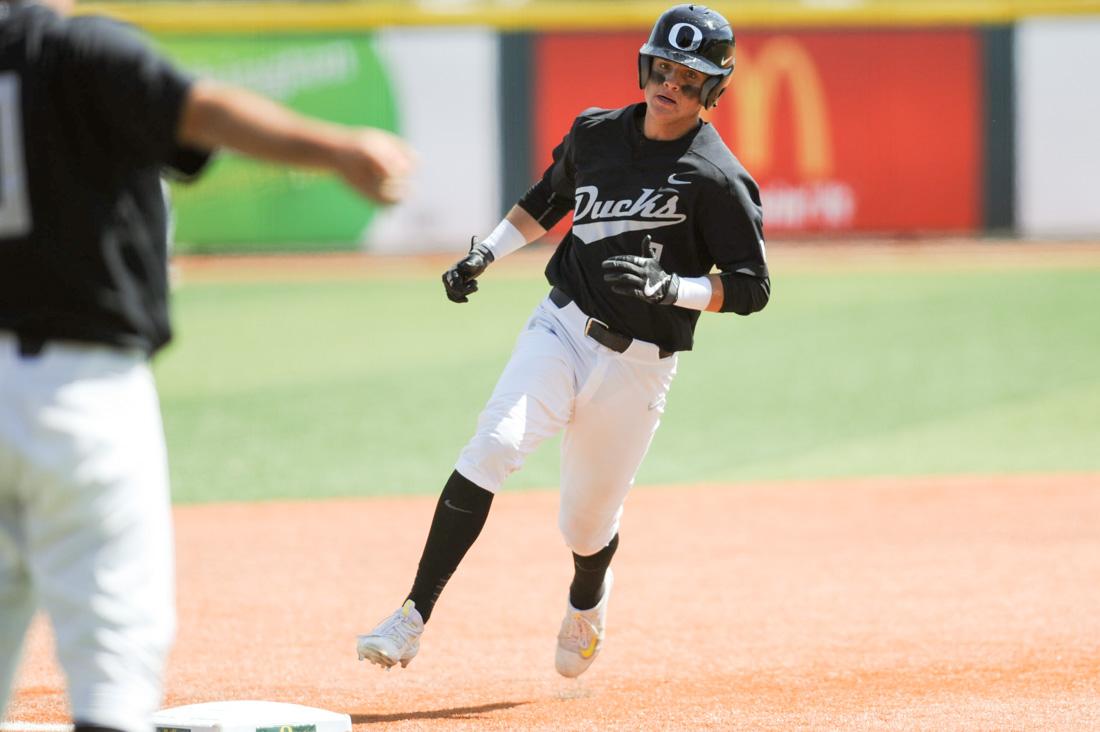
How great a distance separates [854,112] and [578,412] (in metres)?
18.8

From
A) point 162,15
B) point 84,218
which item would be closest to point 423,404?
point 84,218

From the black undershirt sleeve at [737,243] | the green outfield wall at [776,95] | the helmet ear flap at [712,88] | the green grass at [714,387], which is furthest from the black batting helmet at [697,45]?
the green outfield wall at [776,95]

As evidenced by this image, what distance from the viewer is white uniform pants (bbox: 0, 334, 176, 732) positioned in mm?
2748

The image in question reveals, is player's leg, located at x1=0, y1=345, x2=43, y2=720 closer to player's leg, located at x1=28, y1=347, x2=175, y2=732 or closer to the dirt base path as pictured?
player's leg, located at x1=28, y1=347, x2=175, y2=732

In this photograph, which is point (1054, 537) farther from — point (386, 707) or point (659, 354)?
point (386, 707)

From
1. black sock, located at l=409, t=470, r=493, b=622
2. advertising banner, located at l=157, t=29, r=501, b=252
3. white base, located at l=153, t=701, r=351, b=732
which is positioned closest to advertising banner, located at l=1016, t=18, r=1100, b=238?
advertising banner, located at l=157, t=29, r=501, b=252

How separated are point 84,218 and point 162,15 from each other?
20520 millimetres

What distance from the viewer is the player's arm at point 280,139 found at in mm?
2758

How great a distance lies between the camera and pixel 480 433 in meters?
4.89

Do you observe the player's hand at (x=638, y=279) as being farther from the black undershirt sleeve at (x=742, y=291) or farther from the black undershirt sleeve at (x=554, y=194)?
the black undershirt sleeve at (x=554, y=194)

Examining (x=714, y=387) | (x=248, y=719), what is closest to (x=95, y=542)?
(x=248, y=719)

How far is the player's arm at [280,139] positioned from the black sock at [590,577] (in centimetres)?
273

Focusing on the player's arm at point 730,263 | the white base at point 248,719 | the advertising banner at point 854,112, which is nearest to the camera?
the white base at point 248,719

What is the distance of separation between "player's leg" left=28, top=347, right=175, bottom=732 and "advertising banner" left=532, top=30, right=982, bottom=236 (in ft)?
66.7
